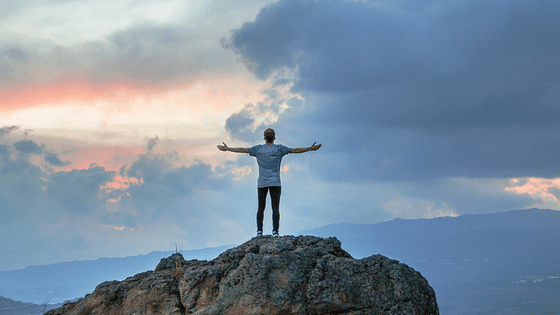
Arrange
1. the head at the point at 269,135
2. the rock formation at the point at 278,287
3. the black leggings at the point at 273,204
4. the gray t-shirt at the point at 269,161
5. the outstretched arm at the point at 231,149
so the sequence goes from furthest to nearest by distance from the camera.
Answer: the outstretched arm at the point at 231,149 → the head at the point at 269,135 → the black leggings at the point at 273,204 → the gray t-shirt at the point at 269,161 → the rock formation at the point at 278,287

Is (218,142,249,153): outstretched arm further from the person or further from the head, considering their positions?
the head

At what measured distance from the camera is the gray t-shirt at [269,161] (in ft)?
59.3

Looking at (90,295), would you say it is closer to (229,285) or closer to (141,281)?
(141,281)

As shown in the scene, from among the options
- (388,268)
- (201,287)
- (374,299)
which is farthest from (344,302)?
(201,287)

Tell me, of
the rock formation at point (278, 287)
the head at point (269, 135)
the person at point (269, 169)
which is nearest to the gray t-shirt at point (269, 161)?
the person at point (269, 169)

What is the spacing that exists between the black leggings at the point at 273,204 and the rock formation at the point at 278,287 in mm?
2675

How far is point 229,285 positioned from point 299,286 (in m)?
1.91

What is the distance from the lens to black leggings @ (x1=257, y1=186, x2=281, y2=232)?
18.2 meters

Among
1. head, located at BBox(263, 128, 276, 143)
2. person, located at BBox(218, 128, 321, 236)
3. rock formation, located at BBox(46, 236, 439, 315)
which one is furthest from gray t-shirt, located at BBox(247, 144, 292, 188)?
rock formation, located at BBox(46, 236, 439, 315)

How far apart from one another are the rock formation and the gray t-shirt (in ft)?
10.2

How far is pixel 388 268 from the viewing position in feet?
47.9

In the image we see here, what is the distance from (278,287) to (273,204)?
5.03 m

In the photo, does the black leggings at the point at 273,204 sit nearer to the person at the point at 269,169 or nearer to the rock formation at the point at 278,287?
the person at the point at 269,169

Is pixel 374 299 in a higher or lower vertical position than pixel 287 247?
lower
